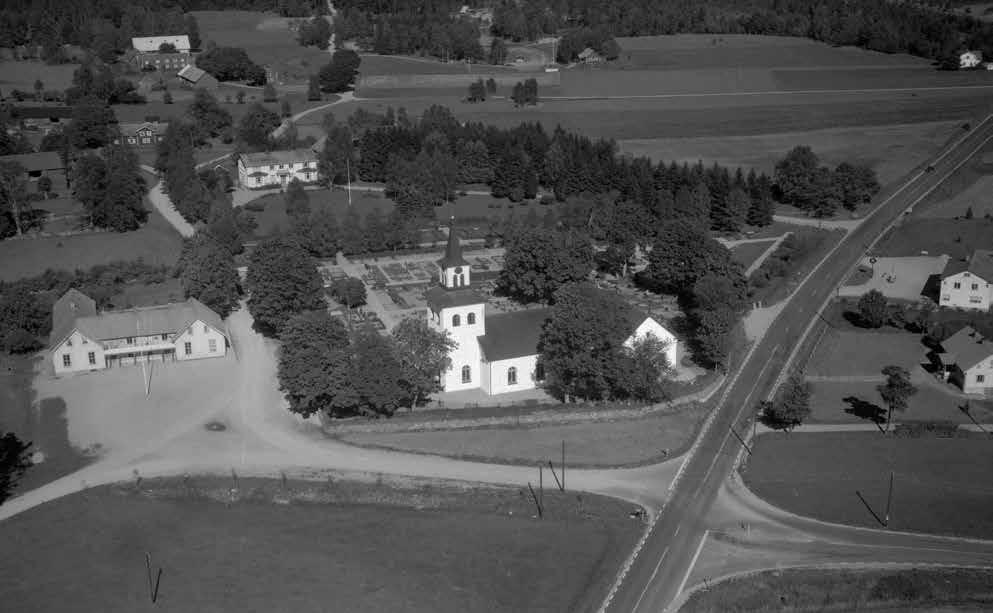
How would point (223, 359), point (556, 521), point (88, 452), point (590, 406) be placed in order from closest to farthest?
1. point (556, 521)
2. point (88, 452)
3. point (590, 406)
4. point (223, 359)

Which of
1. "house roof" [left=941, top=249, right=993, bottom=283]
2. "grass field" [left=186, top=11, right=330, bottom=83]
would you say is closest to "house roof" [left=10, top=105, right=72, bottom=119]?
"grass field" [left=186, top=11, right=330, bottom=83]

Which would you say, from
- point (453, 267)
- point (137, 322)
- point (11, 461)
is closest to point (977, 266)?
point (453, 267)

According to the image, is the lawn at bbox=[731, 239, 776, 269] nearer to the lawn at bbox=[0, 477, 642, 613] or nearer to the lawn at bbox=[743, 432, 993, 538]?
the lawn at bbox=[743, 432, 993, 538]

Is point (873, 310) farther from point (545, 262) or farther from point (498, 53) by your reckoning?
point (498, 53)

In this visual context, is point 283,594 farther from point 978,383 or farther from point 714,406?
point 978,383

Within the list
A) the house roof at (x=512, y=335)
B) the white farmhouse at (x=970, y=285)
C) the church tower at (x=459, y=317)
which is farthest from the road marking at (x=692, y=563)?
the white farmhouse at (x=970, y=285)

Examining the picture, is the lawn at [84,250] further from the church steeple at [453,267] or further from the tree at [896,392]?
the tree at [896,392]

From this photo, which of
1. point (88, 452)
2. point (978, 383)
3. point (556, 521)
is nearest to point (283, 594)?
point (556, 521)
